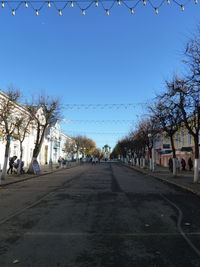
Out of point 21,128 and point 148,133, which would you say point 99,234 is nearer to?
point 21,128

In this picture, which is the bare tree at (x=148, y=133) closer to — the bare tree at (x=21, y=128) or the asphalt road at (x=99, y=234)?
the bare tree at (x=21, y=128)

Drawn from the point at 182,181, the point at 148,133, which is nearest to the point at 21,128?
the point at 182,181

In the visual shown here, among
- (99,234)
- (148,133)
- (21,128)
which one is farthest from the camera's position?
(148,133)

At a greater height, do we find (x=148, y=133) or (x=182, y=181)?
(x=148, y=133)

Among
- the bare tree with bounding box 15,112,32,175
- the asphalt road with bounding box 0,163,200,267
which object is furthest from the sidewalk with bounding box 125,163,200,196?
the bare tree with bounding box 15,112,32,175

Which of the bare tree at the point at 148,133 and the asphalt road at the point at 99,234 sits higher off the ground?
the bare tree at the point at 148,133

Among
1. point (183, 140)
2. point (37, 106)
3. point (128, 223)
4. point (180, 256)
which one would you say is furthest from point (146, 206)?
point (183, 140)

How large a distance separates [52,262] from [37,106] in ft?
83.8

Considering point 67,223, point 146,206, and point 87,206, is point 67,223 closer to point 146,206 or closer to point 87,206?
Answer: point 87,206

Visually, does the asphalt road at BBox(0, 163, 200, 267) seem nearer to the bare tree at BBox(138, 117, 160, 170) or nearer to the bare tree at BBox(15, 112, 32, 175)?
the bare tree at BBox(15, 112, 32, 175)

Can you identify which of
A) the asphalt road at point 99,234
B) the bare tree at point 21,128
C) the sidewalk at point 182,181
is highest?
the bare tree at point 21,128

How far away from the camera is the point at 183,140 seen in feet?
135

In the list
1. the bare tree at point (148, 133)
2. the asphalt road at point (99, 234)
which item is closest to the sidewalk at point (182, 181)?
the asphalt road at point (99, 234)

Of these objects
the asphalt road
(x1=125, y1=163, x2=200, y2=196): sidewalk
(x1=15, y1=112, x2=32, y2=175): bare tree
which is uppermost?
(x1=15, y1=112, x2=32, y2=175): bare tree
